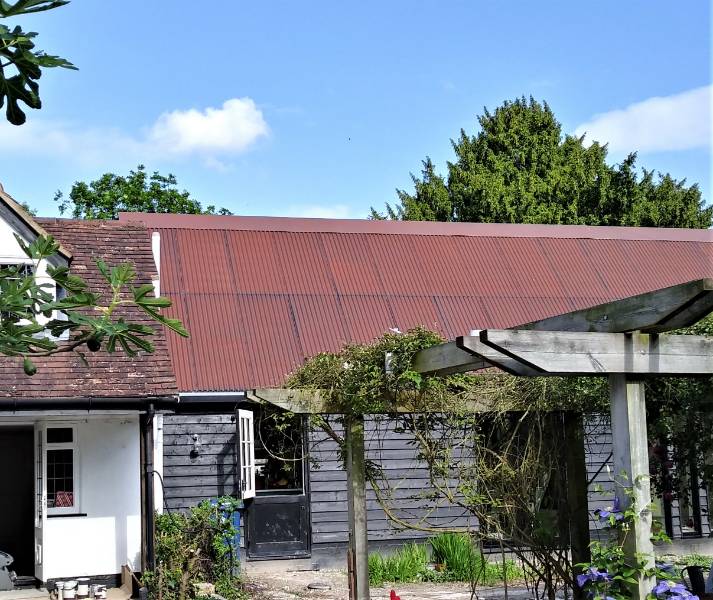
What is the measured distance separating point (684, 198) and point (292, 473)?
20449 millimetres

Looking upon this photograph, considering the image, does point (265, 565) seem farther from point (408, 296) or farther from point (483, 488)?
point (483, 488)

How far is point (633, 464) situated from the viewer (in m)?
5.25

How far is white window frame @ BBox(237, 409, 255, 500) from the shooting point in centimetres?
1408

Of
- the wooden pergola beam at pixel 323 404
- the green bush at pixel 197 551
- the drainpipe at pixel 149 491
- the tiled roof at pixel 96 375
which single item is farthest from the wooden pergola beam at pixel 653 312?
the tiled roof at pixel 96 375

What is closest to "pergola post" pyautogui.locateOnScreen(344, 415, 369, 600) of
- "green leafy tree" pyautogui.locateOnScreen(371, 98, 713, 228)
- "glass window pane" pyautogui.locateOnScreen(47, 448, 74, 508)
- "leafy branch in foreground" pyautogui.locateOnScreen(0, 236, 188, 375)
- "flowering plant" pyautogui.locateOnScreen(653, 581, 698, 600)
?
"flowering plant" pyautogui.locateOnScreen(653, 581, 698, 600)

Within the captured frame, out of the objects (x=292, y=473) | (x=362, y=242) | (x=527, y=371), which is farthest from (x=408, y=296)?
(x=527, y=371)

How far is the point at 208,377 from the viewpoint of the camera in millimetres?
15000

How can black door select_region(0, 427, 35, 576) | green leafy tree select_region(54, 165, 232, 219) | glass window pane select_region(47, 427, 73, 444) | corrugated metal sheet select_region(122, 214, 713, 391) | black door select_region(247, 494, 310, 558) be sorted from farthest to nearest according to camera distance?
green leafy tree select_region(54, 165, 232, 219)
corrugated metal sheet select_region(122, 214, 713, 391)
black door select_region(0, 427, 35, 576)
black door select_region(247, 494, 310, 558)
glass window pane select_region(47, 427, 73, 444)

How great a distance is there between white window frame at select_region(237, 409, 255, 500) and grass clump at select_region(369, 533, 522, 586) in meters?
2.06

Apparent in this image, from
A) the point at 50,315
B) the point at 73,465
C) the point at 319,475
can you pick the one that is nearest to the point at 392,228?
the point at 319,475

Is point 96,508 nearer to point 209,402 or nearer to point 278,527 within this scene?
point 209,402

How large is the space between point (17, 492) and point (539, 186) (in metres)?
19.9

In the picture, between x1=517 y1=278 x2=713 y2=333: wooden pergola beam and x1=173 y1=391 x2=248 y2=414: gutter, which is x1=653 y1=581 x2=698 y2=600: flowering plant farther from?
x1=173 y1=391 x2=248 y2=414: gutter

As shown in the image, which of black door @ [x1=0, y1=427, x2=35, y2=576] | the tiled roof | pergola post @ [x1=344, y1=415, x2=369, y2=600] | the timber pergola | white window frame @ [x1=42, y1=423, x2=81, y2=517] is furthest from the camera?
black door @ [x1=0, y1=427, x2=35, y2=576]
